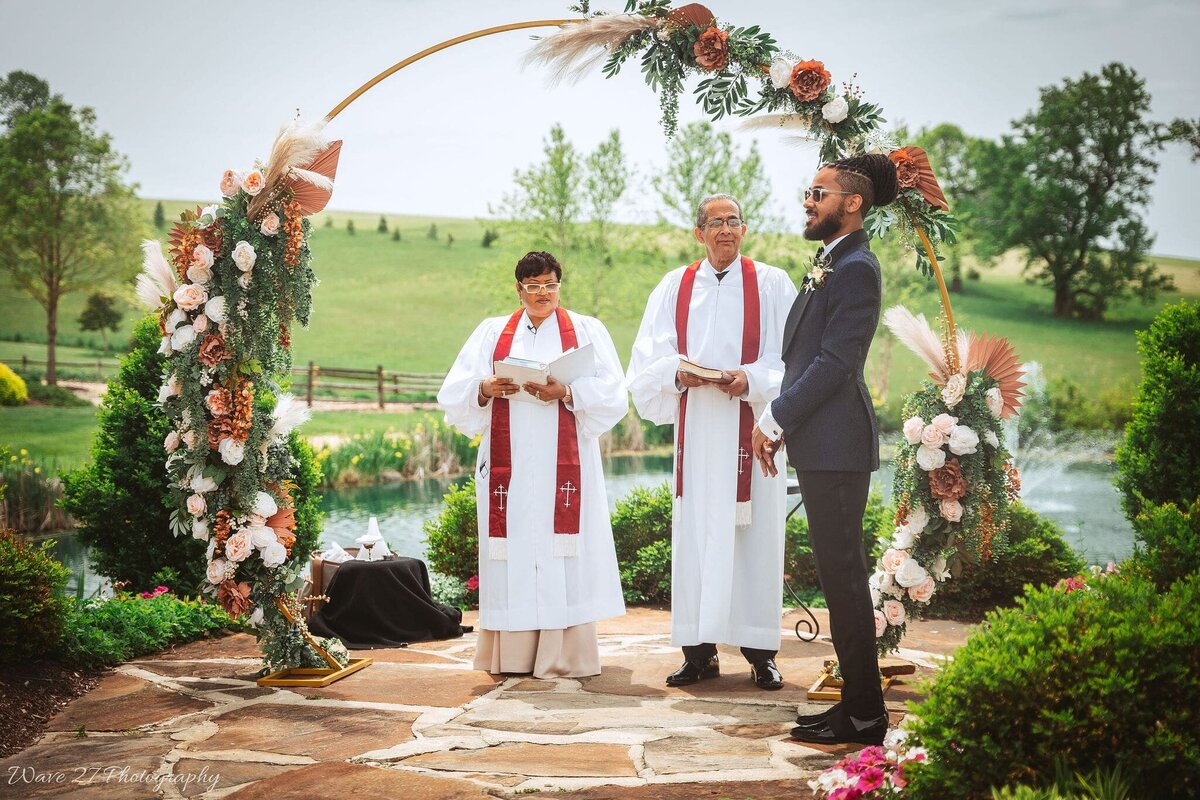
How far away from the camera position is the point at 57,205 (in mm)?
21797

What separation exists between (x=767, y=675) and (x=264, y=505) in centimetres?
266

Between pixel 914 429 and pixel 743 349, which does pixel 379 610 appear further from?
pixel 914 429

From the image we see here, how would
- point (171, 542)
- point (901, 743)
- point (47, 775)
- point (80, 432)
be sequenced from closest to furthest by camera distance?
1. point (901, 743)
2. point (47, 775)
3. point (171, 542)
4. point (80, 432)

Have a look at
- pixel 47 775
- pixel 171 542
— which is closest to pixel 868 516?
pixel 171 542

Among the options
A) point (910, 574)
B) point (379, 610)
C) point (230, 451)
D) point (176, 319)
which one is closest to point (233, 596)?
point (230, 451)

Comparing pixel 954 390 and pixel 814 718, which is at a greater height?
pixel 954 390

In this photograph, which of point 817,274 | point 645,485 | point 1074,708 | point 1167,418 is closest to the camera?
point 1074,708

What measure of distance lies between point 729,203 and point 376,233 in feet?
116

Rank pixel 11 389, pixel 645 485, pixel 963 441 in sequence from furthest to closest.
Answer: pixel 11 389, pixel 645 485, pixel 963 441

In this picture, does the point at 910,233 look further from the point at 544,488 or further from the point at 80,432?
the point at 80,432

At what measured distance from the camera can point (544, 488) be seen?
5836 mm

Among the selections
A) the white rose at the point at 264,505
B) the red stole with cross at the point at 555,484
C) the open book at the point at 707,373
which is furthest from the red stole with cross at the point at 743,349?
the white rose at the point at 264,505

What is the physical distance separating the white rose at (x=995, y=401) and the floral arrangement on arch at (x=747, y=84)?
66 cm

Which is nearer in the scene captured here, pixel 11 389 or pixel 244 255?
pixel 244 255
